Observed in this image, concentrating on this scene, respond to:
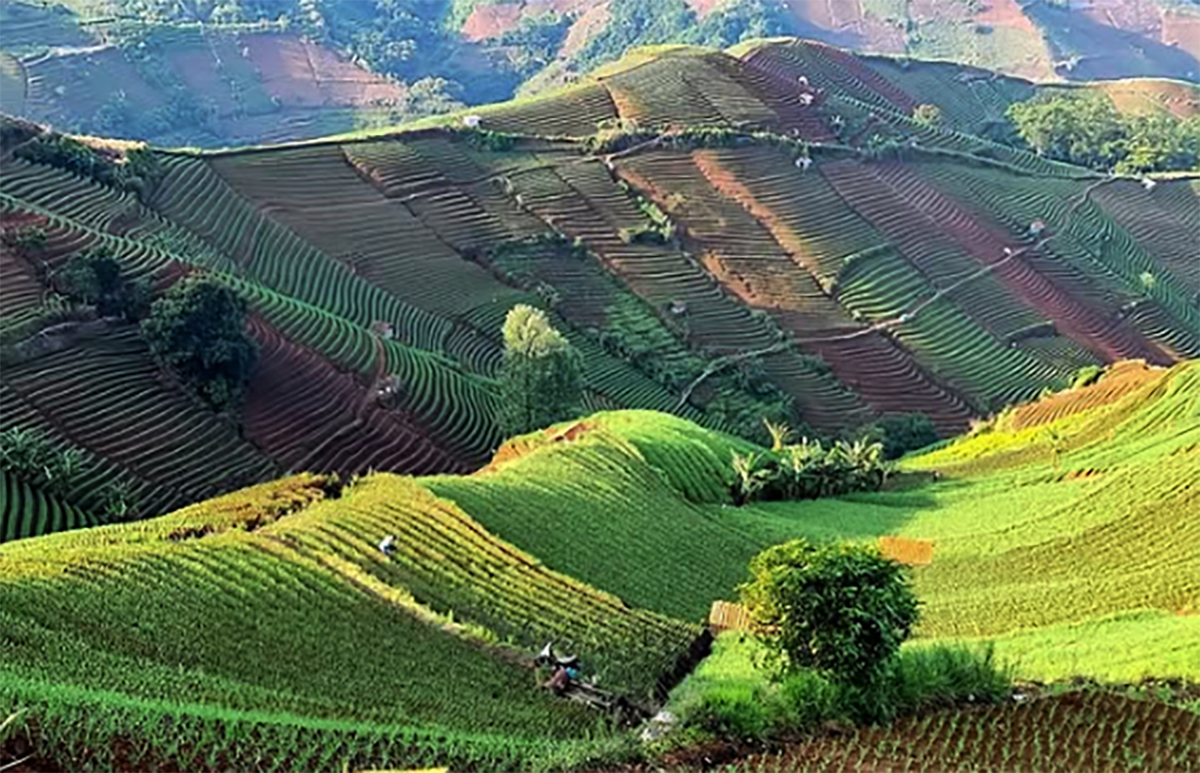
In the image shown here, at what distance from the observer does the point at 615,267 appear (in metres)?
61.7

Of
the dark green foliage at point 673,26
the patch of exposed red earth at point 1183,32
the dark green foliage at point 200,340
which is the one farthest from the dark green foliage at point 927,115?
the patch of exposed red earth at point 1183,32

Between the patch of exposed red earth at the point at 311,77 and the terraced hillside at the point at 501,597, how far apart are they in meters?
108

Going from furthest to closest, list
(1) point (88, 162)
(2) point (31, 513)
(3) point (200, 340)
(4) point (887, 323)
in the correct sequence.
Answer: (4) point (887, 323) < (1) point (88, 162) < (3) point (200, 340) < (2) point (31, 513)

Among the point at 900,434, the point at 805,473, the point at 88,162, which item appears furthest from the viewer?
the point at 900,434

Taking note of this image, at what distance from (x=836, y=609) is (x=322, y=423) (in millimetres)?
28481

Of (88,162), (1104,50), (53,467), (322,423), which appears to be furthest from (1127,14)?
(53,467)

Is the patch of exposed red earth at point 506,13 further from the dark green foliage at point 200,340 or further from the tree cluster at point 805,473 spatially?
the tree cluster at point 805,473

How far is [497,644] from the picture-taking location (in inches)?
757

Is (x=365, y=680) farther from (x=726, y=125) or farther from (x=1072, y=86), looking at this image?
(x=1072, y=86)

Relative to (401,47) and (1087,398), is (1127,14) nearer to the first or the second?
(401,47)

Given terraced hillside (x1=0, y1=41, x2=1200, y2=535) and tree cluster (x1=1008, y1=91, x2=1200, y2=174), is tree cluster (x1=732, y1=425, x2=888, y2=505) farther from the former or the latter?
tree cluster (x1=1008, y1=91, x2=1200, y2=174)

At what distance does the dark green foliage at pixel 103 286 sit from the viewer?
130 ft

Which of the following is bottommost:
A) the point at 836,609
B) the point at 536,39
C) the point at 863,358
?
the point at 536,39

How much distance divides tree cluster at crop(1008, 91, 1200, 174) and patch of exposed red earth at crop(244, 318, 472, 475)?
6712 cm
